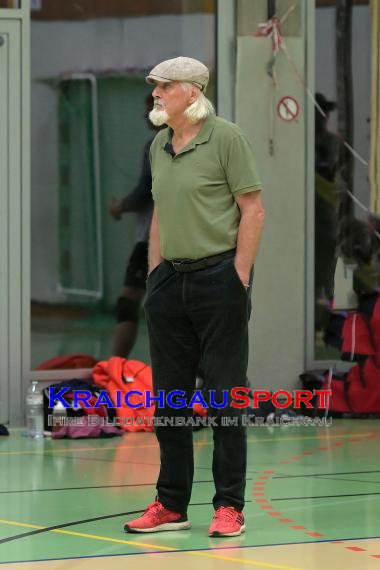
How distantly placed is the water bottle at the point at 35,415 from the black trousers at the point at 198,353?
3726 millimetres

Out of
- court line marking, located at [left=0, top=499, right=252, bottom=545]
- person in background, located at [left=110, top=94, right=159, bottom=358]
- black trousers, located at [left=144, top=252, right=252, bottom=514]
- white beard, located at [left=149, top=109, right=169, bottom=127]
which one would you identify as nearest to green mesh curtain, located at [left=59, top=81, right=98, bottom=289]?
person in background, located at [left=110, top=94, right=159, bottom=358]

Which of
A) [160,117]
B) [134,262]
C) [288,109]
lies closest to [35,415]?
[134,262]

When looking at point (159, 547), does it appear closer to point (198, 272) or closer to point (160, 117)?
point (198, 272)

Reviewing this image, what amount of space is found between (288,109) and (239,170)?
16.6 ft

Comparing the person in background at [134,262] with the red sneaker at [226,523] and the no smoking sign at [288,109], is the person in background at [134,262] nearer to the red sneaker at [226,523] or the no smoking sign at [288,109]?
the no smoking sign at [288,109]

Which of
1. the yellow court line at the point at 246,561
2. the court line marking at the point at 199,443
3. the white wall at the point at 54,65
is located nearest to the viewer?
the yellow court line at the point at 246,561

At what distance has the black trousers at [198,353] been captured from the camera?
5508mm

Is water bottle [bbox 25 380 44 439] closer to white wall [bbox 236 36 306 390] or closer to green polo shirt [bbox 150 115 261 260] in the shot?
white wall [bbox 236 36 306 390]

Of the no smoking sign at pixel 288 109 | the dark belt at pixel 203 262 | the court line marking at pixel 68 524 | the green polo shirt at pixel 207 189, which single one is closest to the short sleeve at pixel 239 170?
the green polo shirt at pixel 207 189

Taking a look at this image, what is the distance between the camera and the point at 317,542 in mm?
5453

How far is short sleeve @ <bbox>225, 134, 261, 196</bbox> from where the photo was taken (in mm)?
5461

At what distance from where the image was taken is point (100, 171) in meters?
10.3

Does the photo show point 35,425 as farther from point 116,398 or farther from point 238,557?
point 238,557

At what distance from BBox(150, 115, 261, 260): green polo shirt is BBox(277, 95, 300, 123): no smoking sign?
16.0 ft
